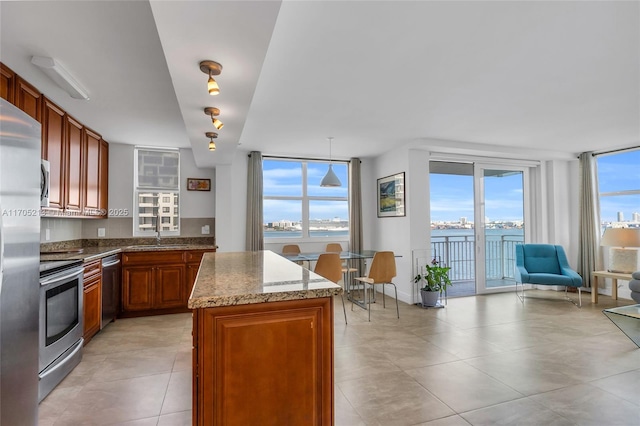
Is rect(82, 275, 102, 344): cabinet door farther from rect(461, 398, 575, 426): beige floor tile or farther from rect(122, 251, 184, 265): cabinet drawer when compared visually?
rect(461, 398, 575, 426): beige floor tile

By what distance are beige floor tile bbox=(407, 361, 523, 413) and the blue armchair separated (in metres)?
3.05

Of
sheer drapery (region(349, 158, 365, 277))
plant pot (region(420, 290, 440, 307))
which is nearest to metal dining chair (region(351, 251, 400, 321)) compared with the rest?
plant pot (region(420, 290, 440, 307))

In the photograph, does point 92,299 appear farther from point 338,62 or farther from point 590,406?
point 590,406

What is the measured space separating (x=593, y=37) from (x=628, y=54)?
1.68ft

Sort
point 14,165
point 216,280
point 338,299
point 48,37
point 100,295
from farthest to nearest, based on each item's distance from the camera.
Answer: point 338,299 < point 100,295 < point 48,37 < point 216,280 < point 14,165

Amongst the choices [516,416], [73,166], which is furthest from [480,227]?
[73,166]

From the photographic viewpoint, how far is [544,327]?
3811 mm

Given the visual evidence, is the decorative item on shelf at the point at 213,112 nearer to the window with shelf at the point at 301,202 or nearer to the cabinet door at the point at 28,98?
the cabinet door at the point at 28,98

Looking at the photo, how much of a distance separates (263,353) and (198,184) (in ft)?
14.1

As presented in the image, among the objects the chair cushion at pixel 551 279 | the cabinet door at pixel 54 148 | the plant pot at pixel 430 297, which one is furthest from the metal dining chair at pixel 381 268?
the cabinet door at pixel 54 148

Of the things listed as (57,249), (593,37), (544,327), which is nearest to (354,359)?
(544,327)

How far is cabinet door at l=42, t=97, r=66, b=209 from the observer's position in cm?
307

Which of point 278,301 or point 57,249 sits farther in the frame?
point 57,249

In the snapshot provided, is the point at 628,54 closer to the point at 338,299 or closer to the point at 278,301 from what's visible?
the point at 278,301
